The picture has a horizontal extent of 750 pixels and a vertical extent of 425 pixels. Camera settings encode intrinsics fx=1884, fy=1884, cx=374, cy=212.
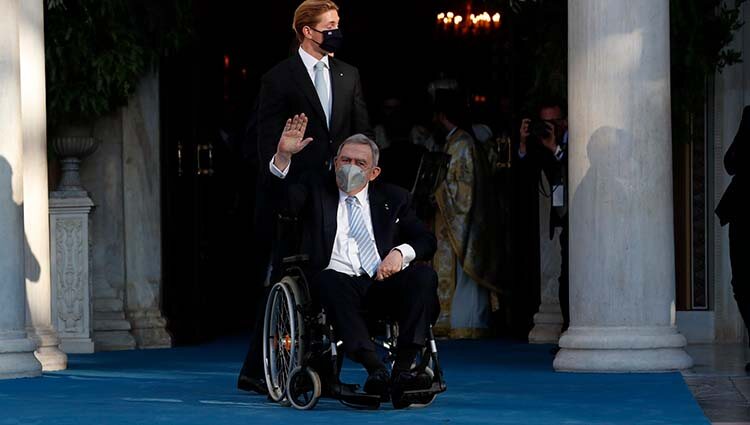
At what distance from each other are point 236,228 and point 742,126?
657 cm

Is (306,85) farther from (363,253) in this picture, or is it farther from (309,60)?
(363,253)

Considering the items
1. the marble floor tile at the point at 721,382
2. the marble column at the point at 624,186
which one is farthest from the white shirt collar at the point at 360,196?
the marble column at the point at 624,186

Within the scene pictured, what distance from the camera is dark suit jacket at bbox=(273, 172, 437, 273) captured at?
330 inches

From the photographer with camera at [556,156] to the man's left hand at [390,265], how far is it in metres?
4.20

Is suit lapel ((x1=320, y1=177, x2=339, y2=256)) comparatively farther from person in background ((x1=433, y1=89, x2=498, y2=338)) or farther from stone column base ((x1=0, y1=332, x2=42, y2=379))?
person in background ((x1=433, y1=89, x2=498, y2=338))

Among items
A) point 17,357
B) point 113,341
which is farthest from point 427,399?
point 113,341

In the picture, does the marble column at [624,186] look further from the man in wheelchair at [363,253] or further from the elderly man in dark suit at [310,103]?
the man in wheelchair at [363,253]

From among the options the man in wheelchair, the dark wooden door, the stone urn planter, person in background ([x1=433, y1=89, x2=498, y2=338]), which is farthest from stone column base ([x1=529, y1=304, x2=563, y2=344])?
the man in wheelchair

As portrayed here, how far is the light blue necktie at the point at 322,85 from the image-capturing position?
912 cm

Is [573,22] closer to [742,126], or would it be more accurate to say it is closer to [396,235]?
[742,126]

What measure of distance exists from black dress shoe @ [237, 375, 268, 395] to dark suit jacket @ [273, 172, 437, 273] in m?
0.82

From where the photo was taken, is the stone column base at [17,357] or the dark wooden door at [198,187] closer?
the stone column base at [17,357]

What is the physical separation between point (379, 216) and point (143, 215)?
5.80m

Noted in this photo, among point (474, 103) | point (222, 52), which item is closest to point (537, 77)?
point (222, 52)
